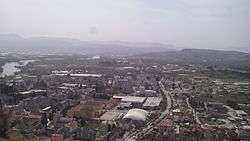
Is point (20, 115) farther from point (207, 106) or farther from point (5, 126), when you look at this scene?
point (207, 106)

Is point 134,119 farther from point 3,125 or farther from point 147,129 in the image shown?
point 3,125

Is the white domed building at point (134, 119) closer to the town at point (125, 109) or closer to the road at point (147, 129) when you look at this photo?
the town at point (125, 109)

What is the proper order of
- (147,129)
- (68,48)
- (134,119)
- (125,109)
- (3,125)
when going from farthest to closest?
(68,48) → (125,109) → (134,119) → (147,129) → (3,125)

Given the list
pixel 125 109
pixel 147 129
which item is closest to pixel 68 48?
pixel 125 109

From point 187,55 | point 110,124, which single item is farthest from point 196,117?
point 187,55

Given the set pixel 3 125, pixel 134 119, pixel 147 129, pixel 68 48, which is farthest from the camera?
pixel 68 48

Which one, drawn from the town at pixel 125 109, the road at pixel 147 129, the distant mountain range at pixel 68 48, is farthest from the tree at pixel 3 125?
the distant mountain range at pixel 68 48

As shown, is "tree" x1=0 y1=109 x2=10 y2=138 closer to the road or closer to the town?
the town

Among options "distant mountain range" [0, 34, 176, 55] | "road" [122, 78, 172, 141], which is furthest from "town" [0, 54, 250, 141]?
"distant mountain range" [0, 34, 176, 55]
